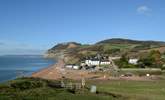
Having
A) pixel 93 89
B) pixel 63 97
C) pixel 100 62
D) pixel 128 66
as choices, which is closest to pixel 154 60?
pixel 128 66

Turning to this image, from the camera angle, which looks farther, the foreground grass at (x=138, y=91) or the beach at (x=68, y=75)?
the beach at (x=68, y=75)

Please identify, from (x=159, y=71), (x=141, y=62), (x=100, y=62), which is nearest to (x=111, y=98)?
(x=159, y=71)

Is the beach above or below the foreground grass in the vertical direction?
above

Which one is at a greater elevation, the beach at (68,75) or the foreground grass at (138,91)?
the beach at (68,75)

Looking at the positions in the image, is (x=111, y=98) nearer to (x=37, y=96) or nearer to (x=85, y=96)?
(x=85, y=96)

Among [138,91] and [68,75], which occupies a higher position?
[68,75]

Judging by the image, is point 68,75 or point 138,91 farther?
point 68,75

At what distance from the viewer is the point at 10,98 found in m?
33.6

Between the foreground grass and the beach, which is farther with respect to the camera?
the beach

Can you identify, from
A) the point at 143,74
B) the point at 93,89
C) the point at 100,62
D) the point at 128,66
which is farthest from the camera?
the point at 100,62

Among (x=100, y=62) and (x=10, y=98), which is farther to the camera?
(x=100, y=62)

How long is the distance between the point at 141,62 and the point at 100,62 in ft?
120

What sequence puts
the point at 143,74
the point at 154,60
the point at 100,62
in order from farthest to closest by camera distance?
the point at 100,62
the point at 154,60
the point at 143,74

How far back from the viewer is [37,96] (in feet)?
118
